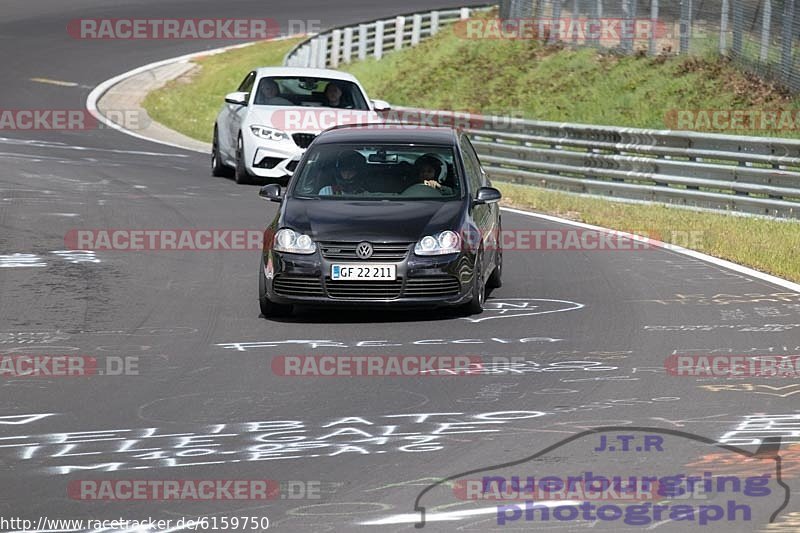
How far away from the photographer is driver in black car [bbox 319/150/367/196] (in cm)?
1304

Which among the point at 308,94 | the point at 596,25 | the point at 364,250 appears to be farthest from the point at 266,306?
the point at 596,25

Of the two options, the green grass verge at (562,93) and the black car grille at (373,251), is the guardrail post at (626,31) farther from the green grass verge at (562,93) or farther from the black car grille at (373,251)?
the black car grille at (373,251)

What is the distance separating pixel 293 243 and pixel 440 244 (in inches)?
44.4

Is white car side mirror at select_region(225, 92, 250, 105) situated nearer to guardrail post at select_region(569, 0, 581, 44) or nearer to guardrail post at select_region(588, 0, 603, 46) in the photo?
guardrail post at select_region(588, 0, 603, 46)

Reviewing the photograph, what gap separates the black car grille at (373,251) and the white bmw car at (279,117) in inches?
417

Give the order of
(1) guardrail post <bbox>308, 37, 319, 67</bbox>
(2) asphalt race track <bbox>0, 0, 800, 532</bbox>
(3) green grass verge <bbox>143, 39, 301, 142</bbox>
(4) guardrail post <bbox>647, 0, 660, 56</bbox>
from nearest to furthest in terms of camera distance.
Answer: (2) asphalt race track <bbox>0, 0, 800, 532</bbox> < (4) guardrail post <bbox>647, 0, 660, 56</bbox> < (3) green grass verge <bbox>143, 39, 301, 142</bbox> < (1) guardrail post <bbox>308, 37, 319, 67</bbox>

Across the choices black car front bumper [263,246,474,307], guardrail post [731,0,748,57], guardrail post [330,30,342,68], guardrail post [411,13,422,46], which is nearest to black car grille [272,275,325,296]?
black car front bumper [263,246,474,307]

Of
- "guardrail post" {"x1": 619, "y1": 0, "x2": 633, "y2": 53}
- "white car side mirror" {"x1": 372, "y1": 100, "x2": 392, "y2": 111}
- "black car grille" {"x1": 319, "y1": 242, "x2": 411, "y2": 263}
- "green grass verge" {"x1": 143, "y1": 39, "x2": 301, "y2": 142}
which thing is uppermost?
"black car grille" {"x1": 319, "y1": 242, "x2": 411, "y2": 263}

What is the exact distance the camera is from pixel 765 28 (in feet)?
94.1

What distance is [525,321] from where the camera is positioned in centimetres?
1202

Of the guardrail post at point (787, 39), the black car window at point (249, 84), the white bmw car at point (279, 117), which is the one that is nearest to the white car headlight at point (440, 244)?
the white bmw car at point (279, 117)

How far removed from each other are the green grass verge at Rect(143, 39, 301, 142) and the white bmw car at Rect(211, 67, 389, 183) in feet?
30.1

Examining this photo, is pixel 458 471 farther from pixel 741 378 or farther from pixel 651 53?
pixel 651 53

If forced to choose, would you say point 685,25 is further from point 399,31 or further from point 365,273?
point 365,273
